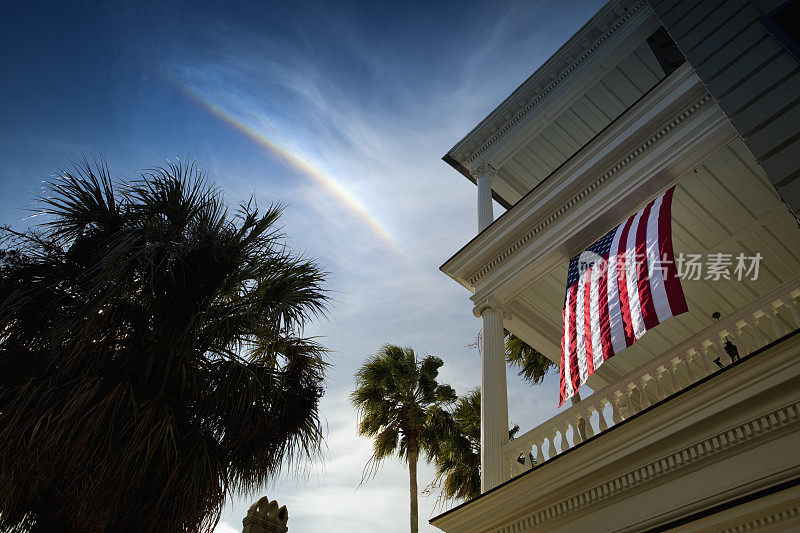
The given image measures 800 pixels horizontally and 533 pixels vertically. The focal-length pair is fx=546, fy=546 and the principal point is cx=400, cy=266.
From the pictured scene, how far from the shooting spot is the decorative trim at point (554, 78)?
12.6m

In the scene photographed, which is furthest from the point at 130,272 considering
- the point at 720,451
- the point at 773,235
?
the point at 773,235

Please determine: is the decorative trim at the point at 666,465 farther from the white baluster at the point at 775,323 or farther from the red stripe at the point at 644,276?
the red stripe at the point at 644,276

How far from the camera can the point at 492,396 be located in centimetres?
916

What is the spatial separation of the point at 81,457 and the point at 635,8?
13561mm

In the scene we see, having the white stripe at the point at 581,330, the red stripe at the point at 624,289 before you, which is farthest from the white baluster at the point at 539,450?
the red stripe at the point at 624,289

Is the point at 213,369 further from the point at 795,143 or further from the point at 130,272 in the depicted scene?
the point at 795,143

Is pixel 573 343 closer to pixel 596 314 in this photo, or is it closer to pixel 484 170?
pixel 596 314

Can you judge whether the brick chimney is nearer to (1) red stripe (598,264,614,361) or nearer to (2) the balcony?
(2) the balcony

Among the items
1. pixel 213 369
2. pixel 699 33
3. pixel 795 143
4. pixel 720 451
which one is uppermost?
pixel 699 33

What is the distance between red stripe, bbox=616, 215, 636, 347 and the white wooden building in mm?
550

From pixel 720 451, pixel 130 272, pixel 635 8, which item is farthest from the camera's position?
pixel 635 8

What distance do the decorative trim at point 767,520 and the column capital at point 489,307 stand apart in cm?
565

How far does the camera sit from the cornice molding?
12.7m

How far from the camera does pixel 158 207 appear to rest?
26.3 feet
